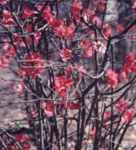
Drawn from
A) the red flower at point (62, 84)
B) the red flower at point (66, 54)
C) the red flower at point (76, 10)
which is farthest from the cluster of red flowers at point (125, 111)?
the red flower at point (76, 10)

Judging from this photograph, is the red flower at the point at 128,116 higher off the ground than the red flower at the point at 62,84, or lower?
lower

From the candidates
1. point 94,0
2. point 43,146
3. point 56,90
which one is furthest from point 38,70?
point 94,0

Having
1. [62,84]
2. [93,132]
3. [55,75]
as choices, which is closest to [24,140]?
[93,132]

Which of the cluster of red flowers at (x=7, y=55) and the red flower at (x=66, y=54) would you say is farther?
the cluster of red flowers at (x=7, y=55)

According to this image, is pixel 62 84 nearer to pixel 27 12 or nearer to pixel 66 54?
pixel 66 54

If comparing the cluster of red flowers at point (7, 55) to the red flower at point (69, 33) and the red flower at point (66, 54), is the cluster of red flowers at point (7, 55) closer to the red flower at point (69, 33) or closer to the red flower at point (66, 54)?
the red flower at point (69, 33)

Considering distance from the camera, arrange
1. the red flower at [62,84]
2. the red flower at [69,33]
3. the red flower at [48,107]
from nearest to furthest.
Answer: the red flower at [62,84] → the red flower at [48,107] → the red flower at [69,33]

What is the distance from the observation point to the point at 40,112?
4.39m

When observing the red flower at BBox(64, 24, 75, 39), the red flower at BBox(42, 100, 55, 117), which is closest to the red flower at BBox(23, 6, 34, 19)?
the red flower at BBox(64, 24, 75, 39)

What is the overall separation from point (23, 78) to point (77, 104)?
60 cm

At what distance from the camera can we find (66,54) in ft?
14.1

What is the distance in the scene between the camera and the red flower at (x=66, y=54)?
421cm

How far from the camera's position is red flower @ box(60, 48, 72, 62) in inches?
166

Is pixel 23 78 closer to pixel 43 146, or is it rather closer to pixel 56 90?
pixel 56 90
